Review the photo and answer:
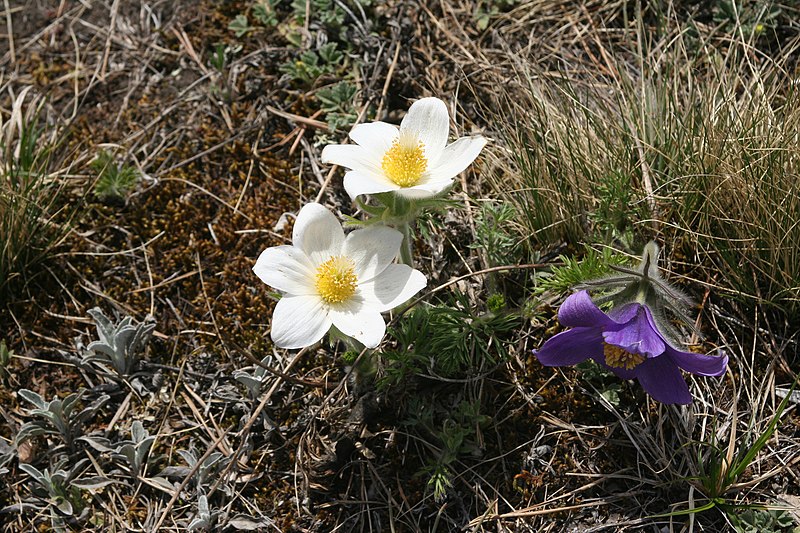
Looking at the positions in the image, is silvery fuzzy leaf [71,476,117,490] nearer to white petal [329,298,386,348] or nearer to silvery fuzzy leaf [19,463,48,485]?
silvery fuzzy leaf [19,463,48,485]

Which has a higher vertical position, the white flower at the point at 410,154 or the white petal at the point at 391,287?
the white flower at the point at 410,154

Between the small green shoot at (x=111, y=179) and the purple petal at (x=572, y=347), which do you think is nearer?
the purple petal at (x=572, y=347)

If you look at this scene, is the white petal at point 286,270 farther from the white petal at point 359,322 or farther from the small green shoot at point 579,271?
the small green shoot at point 579,271

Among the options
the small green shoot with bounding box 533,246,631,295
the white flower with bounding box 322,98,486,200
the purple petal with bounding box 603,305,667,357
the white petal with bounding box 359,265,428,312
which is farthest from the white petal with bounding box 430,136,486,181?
the purple petal with bounding box 603,305,667,357

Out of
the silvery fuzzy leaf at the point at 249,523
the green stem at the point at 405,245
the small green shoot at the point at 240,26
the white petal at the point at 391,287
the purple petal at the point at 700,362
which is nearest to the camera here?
the purple petal at the point at 700,362

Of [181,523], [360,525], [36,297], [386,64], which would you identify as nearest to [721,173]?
[386,64]

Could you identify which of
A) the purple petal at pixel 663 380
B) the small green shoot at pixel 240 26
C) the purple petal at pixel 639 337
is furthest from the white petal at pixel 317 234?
the small green shoot at pixel 240 26

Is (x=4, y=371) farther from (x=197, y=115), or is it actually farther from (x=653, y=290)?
(x=653, y=290)
